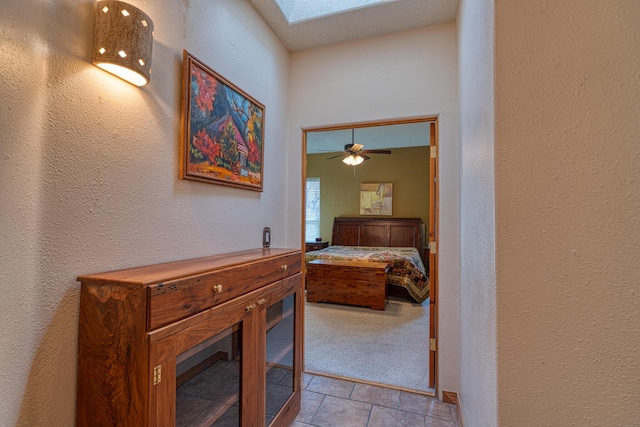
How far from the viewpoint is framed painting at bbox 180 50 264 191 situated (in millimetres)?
1466

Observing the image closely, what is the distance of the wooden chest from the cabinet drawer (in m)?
2.66

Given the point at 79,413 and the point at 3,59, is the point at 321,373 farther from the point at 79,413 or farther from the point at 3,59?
the point at 3,59

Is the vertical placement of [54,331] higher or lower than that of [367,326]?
higher

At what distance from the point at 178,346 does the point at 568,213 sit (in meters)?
1.30

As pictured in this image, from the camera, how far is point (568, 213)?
789 millimetres

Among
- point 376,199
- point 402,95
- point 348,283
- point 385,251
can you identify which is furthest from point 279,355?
point 376,199

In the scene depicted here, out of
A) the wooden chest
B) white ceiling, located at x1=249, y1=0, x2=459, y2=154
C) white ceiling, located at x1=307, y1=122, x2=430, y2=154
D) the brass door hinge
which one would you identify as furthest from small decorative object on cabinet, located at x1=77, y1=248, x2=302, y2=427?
white ceiling, located at x1=307, y1=122, x2=430, y2=154

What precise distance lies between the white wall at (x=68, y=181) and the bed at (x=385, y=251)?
3219mm

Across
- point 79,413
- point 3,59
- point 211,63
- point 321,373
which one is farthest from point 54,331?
point 321,373

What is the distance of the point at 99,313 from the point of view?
95 centimetres

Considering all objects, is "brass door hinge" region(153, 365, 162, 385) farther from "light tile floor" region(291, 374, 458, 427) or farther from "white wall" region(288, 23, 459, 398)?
"white wall" region(288, 23, 459, 398)

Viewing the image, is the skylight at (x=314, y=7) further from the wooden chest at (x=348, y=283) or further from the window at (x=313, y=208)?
the window at (x=313, y=208)

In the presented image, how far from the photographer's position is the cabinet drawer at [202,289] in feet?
2.99

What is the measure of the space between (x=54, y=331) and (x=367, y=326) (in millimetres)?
3100
